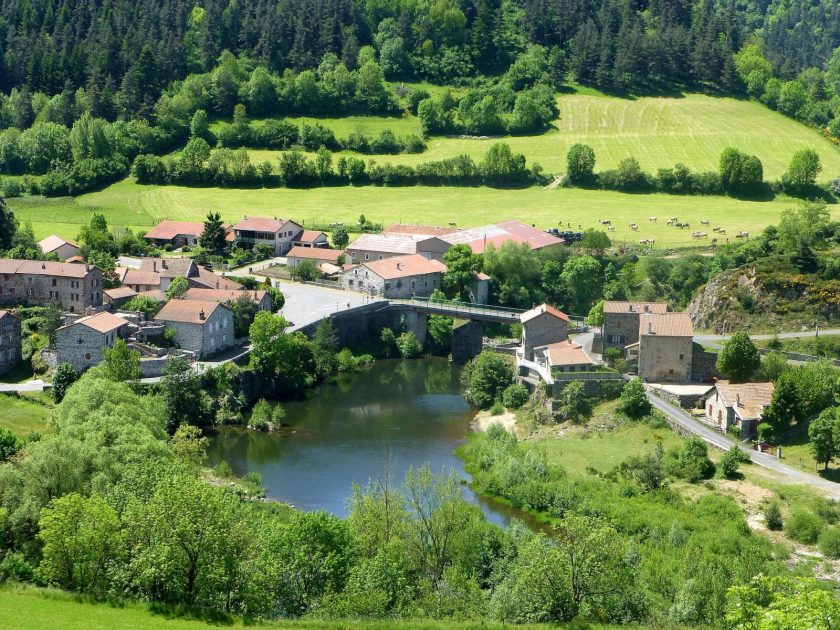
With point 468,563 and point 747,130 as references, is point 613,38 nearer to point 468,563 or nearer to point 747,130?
point 747,130

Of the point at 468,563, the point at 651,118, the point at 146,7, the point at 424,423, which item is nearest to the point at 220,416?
Answer: the point at 424,423

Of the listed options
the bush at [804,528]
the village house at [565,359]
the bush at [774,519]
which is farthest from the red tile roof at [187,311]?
the bush at [804,528]

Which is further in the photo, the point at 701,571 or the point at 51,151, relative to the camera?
the point at 51,151

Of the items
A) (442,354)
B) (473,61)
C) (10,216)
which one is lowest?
(442,354)

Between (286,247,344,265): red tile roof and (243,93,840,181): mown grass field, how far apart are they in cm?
2696

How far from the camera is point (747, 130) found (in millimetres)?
118875

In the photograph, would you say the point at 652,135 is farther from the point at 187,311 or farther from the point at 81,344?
the point at 81,344

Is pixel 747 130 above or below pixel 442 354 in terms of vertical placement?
above

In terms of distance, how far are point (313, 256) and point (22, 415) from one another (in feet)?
103

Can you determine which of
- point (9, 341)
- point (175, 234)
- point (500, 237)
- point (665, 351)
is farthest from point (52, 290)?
point (665, 351)

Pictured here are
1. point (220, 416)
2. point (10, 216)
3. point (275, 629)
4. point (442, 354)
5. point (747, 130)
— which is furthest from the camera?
point (747, 130)

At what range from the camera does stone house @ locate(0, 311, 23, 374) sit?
60250 millimetres

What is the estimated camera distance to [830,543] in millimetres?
42250

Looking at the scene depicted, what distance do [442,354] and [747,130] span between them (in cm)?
5803
